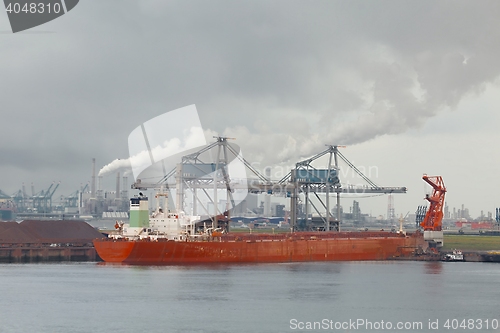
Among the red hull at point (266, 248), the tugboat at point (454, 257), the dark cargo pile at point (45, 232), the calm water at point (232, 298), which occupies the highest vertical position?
the dark cargo pile at point (45, 232)

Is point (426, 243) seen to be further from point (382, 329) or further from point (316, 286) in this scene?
point (382, 329)

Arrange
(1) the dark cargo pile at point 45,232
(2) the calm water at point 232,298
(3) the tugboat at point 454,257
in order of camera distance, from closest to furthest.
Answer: (2) the calm water at point 232,298 < (1) the dark cargo pile at point 45,232 < (3) the tugboat at point 454,257

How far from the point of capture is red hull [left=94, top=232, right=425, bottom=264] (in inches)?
2203

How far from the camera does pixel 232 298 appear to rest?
38500 mm

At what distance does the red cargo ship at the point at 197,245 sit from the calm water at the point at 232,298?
2.78 metres

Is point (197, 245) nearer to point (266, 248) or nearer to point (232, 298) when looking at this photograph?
point (266, 248)

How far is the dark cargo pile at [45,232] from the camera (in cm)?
6562

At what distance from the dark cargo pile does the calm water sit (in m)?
10.5

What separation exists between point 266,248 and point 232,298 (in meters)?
23.2

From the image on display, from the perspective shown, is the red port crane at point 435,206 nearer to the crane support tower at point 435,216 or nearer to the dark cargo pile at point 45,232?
the crane support tower at point 435,216

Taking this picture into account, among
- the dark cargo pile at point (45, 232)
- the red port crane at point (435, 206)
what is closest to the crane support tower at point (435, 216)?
the red port crane at point (435, 206)

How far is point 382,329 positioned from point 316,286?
1329 cm

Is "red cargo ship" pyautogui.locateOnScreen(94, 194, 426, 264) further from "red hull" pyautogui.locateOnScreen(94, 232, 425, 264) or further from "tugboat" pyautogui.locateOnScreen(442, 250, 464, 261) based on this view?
"tugboat" pyautogui.locateOnScreen(442, 250, 464, 261)

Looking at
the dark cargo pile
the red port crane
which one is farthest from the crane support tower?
the dark cargo pile
